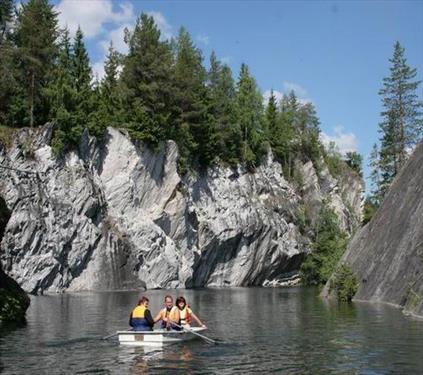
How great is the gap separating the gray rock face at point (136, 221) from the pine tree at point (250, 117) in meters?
3.03

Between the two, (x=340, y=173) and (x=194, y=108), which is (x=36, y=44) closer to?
(x=194, y=108)

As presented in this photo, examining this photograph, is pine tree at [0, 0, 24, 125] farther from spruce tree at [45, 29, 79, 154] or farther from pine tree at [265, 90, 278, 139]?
pine tree at [265, 90, 278, 139]

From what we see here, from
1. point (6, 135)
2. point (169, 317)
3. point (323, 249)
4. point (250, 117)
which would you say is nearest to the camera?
point (169, 317)

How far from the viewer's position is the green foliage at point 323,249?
89562mm

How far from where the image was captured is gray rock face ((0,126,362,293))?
62.7 m

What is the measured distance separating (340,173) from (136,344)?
351 ft

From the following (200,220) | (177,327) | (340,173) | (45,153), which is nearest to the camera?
(177,327)

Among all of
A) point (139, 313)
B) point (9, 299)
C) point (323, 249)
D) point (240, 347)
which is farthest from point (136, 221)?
point (240, 347)

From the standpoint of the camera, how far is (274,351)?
23.4 m

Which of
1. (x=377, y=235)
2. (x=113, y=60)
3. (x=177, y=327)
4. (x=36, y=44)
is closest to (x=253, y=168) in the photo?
(x=113, y=60)

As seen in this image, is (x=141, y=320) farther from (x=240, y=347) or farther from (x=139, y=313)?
(x=240, y=347)

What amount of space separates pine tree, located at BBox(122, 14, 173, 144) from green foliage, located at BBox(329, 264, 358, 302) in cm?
3436

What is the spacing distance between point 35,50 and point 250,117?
40751mm

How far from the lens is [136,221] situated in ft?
247
